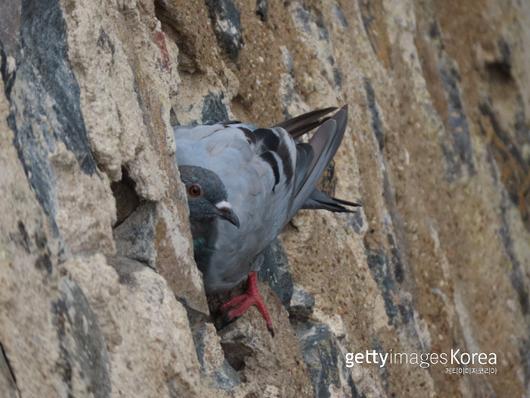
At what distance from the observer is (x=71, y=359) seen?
112 inches

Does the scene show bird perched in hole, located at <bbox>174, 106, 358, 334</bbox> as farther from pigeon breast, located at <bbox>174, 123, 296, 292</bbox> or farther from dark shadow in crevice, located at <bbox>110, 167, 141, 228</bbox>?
dark shadow in crevice, located at <bbox>110, 167, 141, 228</bbox>

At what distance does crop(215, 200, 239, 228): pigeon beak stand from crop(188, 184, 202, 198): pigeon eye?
100mm

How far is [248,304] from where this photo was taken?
4602 millimetres

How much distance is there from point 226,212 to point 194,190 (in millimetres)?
185

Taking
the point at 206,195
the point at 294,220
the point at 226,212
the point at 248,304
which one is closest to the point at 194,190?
the point at 206,195

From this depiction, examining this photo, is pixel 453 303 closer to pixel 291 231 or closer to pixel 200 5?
pixel 291 231

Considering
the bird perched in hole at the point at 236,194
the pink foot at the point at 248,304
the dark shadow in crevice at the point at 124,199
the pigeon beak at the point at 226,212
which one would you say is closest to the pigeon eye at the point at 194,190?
the bird perched in hole at the point at 236,194

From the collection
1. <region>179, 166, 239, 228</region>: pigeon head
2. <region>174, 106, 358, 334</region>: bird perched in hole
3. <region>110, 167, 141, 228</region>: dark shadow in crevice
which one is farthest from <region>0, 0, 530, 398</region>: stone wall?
<region>179, 166, 239, 228</region>: pigeon head

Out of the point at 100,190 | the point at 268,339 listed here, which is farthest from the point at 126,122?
the point at 268,339

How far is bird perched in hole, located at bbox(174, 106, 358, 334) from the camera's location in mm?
4402

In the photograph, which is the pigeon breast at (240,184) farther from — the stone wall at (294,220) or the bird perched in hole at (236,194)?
the stone wall at (294,220)

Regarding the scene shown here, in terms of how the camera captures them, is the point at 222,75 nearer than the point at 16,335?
No

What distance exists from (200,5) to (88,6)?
1.79 meters

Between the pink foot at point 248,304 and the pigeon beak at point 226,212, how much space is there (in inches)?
18.3
